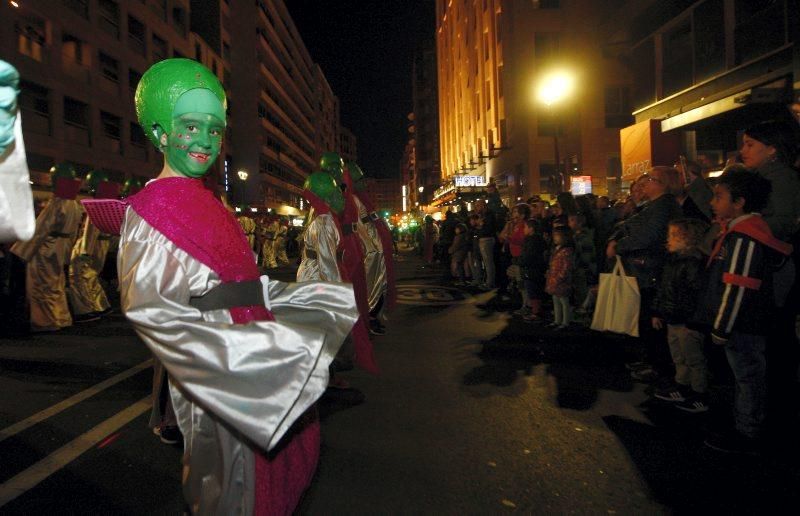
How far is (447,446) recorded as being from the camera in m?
3.68

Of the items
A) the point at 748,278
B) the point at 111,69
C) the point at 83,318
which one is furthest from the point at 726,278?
the point at 111,69

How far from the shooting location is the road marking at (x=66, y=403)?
13.3 ft

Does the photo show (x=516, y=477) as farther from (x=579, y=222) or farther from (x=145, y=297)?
(x=579, y=222)

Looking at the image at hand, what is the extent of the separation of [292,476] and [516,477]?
5.38 ft

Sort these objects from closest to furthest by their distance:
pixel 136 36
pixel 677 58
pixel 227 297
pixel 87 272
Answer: pixel 227 297 < pixel 87 272 < pixel 677 58 < pixel 136 36

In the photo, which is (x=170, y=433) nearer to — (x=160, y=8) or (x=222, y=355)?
(x=222, y=355)

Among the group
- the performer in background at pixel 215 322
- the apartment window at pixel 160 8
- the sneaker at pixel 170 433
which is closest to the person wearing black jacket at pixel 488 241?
the sneaker at pixel 170 433

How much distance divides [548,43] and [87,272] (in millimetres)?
29114

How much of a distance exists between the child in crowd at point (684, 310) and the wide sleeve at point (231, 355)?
3597mm

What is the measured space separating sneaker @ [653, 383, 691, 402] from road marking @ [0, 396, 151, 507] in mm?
4254

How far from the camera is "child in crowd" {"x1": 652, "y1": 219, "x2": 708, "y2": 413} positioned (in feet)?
14.6

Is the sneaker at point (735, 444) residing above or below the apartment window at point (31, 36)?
below

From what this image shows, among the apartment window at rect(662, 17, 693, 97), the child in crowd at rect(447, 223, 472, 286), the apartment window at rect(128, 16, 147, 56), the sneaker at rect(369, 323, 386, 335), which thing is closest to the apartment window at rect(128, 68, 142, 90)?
the apartment window at rect(128, 16, 147, 56)

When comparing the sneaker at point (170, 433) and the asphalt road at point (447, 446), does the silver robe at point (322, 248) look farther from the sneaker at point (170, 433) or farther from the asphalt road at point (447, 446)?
the sneaker at point (170, 433)
